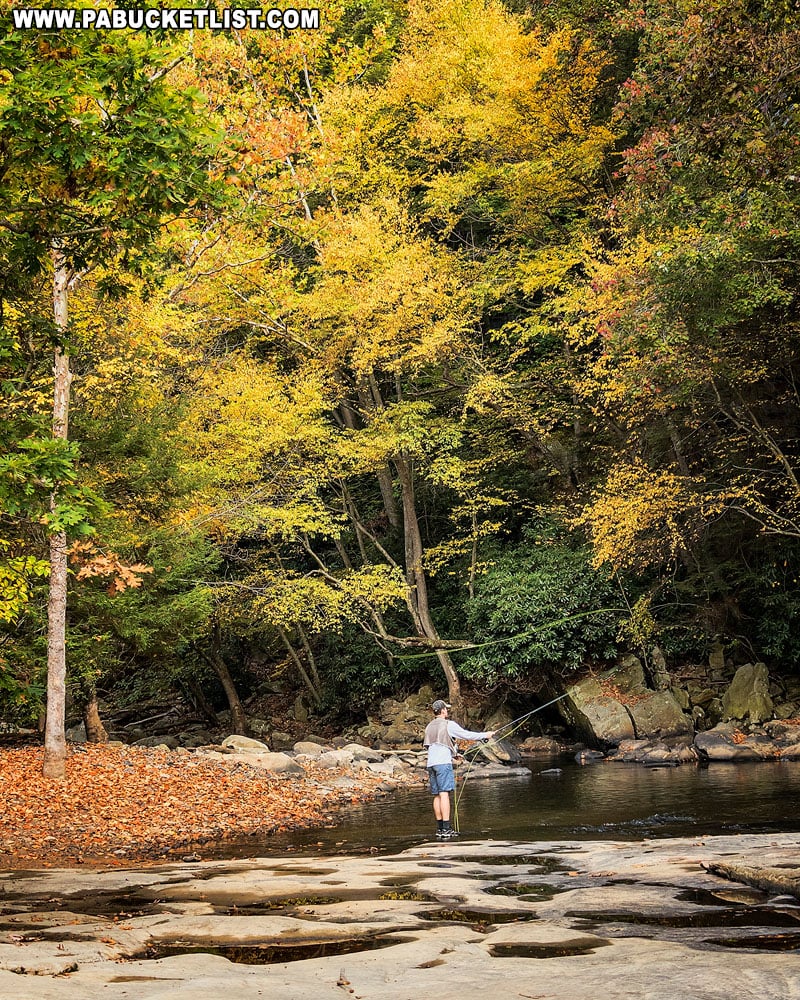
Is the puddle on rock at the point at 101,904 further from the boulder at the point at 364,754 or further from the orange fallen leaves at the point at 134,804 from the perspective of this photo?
the boulder at the point at 364,754

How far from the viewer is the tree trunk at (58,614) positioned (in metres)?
13.0

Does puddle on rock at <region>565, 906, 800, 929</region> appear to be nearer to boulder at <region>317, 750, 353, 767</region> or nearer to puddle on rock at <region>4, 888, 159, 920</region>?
puddle on rock at <region>4, 888, 159, 920</region>

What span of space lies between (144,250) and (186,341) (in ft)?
47.0

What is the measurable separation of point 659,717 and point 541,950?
1631 centimetres

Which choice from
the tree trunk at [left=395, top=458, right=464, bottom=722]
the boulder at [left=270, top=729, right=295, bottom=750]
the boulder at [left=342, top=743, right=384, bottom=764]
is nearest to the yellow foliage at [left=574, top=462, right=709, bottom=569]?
the tree trunk at [left=395, top=458, right=464, bottom=722]

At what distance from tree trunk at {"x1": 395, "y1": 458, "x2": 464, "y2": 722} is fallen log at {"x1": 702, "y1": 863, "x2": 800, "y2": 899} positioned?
54.9ft

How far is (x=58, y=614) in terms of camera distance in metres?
13.1

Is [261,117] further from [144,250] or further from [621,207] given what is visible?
[621,207]

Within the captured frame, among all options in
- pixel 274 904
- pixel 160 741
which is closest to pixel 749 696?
pixel 160 741

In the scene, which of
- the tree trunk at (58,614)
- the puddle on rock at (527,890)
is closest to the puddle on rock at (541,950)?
the puddle on rock at (527,890)

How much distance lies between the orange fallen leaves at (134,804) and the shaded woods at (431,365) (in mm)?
1155

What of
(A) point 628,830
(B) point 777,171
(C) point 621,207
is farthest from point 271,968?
(C) point 621,207

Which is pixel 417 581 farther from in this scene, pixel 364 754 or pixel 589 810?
pixel 589 810

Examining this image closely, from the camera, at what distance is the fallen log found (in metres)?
6.20
